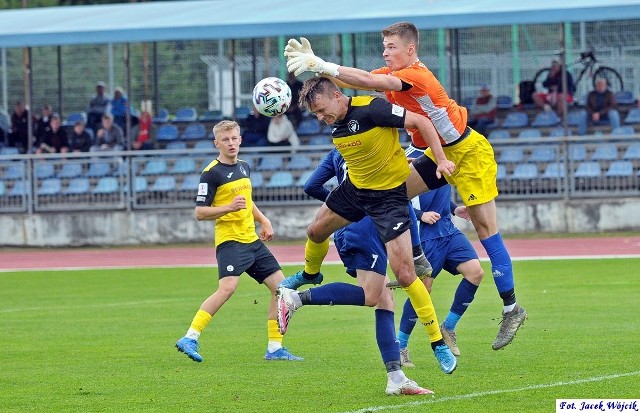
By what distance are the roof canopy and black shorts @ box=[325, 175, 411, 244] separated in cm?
1635

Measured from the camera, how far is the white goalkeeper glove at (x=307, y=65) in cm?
876

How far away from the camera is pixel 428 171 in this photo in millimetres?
10055

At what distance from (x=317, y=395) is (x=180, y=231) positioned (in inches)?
692

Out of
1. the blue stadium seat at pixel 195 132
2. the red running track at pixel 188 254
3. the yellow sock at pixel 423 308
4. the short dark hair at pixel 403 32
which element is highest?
the blue stadium seat at pixel 195 132

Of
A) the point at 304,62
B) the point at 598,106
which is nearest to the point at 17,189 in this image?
the point at 598,106

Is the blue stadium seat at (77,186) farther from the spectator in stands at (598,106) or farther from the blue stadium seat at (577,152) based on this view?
the spectator in stands at (598,106)

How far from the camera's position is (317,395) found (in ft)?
29.1

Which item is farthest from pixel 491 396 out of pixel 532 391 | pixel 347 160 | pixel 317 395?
pixel 347 160

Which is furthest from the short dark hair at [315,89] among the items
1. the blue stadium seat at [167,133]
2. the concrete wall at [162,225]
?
Result: the blue stadium seat at [167,133]

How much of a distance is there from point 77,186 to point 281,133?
4234 mm

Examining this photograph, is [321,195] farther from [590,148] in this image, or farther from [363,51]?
[363,51]

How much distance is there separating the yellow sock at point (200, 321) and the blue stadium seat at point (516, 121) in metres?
17.1

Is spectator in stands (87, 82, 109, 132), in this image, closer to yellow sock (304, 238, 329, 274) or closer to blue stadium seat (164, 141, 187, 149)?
blue stadium seat (164, 141, 187, 149)

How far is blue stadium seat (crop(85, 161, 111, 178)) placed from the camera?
1041 inches
